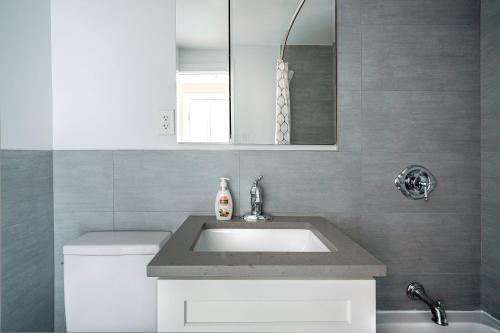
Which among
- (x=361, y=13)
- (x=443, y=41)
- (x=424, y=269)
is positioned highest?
(x=361, y=13)

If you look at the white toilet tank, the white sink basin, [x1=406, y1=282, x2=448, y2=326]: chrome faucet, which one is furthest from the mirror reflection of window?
[x1=406, y1=282, x2=448, y2=326]: chrome faucet

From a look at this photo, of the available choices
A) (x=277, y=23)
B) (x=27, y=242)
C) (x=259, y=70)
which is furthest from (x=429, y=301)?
(x=27, y=242)

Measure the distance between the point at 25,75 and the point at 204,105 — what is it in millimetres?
751

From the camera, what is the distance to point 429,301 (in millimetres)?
1385

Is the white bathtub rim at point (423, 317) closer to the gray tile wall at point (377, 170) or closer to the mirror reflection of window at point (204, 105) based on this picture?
the gray tile wall at point (377, 170)

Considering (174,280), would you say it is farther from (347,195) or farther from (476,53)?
(476,53)

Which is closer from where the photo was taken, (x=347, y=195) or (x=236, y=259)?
(x=236, y=259)

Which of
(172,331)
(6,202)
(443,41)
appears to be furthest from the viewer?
(443,41)

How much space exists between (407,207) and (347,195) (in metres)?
0.29

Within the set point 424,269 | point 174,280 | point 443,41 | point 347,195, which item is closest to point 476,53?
point 443,41

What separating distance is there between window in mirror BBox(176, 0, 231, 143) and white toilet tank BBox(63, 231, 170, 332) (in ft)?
1.94

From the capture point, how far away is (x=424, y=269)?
148cm

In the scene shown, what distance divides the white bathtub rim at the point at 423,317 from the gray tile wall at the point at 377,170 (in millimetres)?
42

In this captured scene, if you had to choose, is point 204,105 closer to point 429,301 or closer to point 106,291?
point 106,291
